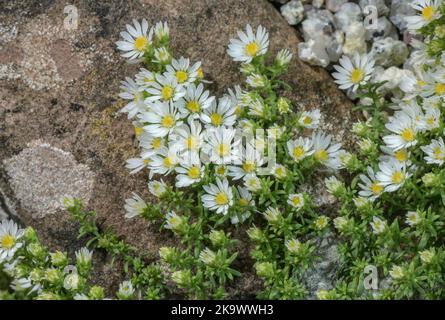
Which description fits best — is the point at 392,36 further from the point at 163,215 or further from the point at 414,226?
the point at 163,215

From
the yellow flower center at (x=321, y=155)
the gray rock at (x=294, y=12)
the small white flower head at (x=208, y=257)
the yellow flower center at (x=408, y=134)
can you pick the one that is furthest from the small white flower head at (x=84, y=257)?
the gray rock at (x=294, y=12)

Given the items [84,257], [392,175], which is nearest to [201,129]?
[84,257]

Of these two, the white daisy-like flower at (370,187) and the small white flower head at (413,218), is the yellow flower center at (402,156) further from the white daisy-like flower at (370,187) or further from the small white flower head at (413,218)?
the small white flower head at (413,218)

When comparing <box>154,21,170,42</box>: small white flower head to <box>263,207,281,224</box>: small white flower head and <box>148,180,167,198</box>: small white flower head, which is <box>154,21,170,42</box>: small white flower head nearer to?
<box>148,180,167,198</box>: small white flower head

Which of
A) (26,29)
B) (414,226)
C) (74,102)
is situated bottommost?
(414,226)
